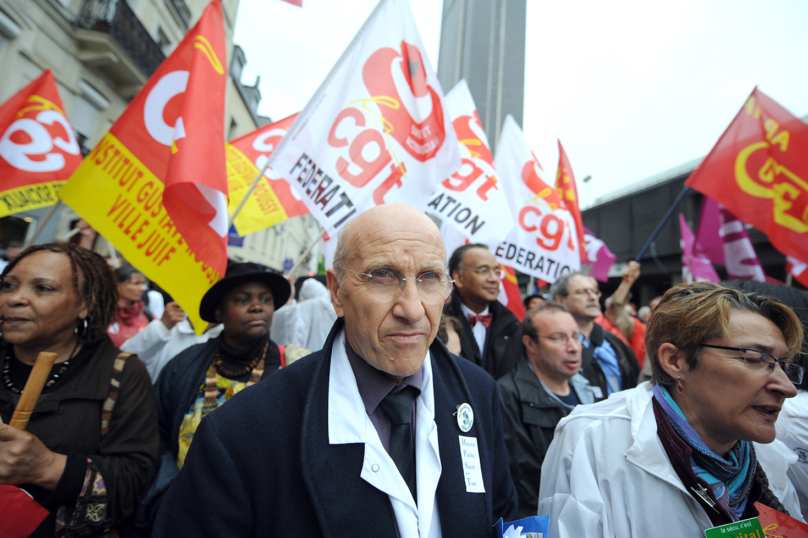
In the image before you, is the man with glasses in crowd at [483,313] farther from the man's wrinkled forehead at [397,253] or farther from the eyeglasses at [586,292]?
the man's wrinkled forehead at [397,253]

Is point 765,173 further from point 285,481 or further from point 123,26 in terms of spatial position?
point 123,26

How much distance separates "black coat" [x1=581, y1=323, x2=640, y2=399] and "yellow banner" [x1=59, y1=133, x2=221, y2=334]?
9.33 feet

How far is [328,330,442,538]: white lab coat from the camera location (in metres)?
1.13

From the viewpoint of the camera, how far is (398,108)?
3.43 metres

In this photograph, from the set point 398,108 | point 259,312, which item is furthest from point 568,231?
point 259,312

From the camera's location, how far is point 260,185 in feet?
14.7

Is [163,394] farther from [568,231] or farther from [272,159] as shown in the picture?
[568,231]

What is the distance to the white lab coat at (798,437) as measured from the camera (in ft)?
6.26

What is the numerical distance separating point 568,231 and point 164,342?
448 cm

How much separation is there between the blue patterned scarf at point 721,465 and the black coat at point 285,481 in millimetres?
861

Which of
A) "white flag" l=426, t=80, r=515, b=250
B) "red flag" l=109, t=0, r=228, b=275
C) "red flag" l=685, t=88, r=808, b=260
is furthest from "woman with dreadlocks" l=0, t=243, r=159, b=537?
"red flag" l=685, t=88, r=808, b=260

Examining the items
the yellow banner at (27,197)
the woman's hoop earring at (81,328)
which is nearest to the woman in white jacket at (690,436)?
the woman's hoop earring at (81,328)

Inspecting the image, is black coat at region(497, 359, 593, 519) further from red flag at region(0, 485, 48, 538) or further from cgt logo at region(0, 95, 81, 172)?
cgt logo at region(0, 95, 81, 172)

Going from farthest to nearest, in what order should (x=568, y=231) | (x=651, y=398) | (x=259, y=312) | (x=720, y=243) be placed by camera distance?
(x=720, y=243), (x=568, y=231), (x=259, y=312), (x=651, y=398)
